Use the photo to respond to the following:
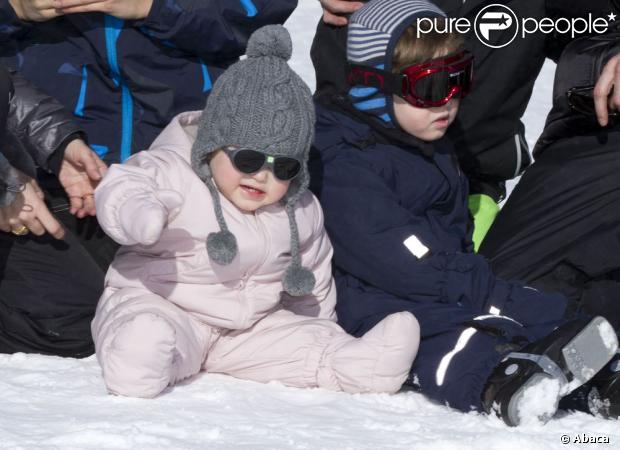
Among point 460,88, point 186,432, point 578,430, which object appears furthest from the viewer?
point 460,88

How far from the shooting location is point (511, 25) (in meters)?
3.89

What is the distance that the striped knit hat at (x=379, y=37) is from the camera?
136 inches

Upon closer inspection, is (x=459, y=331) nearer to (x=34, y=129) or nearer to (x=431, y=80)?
(x=431, y=80)

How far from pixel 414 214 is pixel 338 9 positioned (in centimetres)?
75

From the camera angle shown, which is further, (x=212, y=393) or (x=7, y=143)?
(x=7, y=143)

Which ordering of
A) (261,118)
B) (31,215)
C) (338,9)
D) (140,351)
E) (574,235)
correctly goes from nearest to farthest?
1. (140,351)
2. (261,118)
3. (31,215)
4. (574,235)
5. (338,9)

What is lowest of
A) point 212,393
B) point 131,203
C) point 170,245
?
point 212,393

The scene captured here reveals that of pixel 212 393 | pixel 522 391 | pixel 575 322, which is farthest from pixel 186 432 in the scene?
pixel 575 322

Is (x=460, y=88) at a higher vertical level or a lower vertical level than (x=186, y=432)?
higher

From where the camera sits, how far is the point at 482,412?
2885mm

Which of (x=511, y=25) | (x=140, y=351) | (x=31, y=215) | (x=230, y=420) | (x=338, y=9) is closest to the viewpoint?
(x=230, y=420)

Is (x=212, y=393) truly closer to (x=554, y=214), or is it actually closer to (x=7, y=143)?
(x=7, y=143)

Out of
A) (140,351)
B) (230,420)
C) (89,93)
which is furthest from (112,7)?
(230,420)

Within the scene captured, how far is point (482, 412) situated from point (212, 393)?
0.65 m
